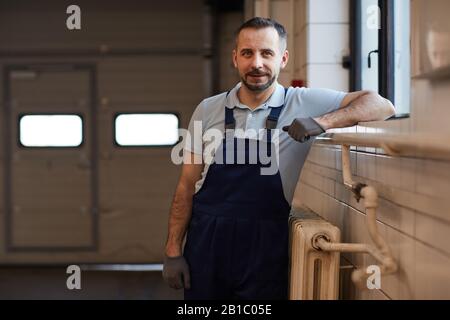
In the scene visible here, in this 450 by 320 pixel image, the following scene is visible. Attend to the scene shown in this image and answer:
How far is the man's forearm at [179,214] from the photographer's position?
2.51m

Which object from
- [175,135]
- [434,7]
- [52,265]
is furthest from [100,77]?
[434,7]

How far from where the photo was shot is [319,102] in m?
2.45

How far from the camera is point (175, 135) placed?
6.40m

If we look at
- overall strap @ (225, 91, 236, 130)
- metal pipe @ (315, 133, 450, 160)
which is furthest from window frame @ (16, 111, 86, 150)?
metal pipe @ (315, 133, 450, 160)

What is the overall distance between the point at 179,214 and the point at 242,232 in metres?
0.29

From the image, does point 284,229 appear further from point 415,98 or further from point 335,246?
point 415,98

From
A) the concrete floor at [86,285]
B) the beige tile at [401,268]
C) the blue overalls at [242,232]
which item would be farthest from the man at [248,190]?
the concrete floor at [86,285]

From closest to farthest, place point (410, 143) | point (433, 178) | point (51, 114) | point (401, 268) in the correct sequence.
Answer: point (410, 143) → point (433, 178) → point (401, 268) → point (51, 114)

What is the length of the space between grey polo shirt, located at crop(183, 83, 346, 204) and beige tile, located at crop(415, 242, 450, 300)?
78cm

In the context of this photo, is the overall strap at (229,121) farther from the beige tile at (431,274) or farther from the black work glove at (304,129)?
the beige tile at (431,274)

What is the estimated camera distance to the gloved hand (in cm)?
244

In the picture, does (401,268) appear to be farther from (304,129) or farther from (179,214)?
(179,214)

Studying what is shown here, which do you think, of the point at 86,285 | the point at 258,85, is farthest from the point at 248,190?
the point at 86,285
